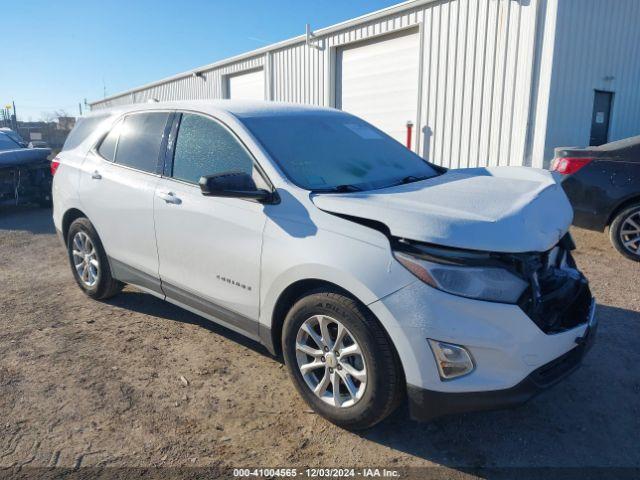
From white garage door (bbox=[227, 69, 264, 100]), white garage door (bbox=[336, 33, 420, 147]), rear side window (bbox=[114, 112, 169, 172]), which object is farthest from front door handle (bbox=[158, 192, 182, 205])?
white garage door (bbox=[227, 69, 264, 100])

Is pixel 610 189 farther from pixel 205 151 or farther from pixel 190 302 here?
pixel 190 302

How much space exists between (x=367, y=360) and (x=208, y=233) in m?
1.34

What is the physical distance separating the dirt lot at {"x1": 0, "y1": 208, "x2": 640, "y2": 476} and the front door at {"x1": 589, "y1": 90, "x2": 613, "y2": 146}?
6.20 m

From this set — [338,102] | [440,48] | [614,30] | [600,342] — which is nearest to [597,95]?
[614,30]

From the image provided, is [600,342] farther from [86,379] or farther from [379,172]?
[86,379]

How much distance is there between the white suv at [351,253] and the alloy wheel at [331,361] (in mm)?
10

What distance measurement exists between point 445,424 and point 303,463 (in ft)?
2.75

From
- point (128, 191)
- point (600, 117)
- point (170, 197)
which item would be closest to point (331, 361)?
point (170, 197)

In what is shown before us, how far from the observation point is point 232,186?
2752 millimetres

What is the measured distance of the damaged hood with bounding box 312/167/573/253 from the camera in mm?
2254

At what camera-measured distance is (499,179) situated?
329 centimetres

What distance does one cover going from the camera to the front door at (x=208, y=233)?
9.63 ft

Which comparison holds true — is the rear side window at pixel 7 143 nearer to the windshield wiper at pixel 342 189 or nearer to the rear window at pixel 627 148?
the windshield wiper at pixel 342 189

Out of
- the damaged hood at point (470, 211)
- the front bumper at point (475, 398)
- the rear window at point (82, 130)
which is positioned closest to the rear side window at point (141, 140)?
the rear window at point (82, 130)
